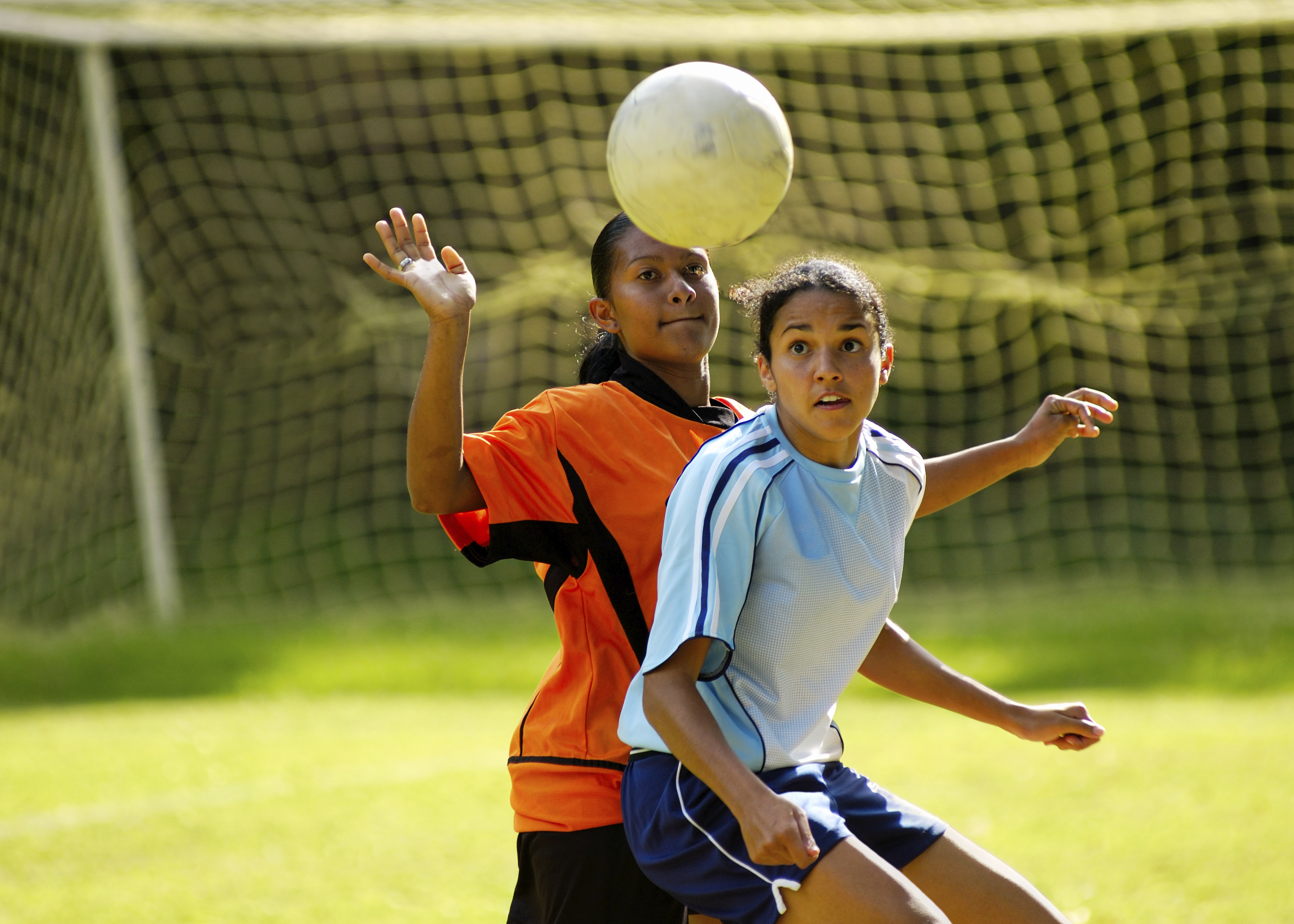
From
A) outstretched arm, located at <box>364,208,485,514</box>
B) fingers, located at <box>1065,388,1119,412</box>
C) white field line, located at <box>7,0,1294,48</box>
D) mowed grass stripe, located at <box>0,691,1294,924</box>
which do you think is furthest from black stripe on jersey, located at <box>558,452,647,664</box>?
white field line, located at <box>7,0,1294,48</box>

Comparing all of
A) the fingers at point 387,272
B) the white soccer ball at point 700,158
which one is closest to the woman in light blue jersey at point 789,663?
the white soccer ball at point 700,158

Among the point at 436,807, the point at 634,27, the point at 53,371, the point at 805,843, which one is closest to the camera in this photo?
the point at 805,843

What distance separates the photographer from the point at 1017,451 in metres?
2.40

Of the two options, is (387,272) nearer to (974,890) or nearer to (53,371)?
(974,890)

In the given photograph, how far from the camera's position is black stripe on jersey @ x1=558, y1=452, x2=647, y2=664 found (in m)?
2.23

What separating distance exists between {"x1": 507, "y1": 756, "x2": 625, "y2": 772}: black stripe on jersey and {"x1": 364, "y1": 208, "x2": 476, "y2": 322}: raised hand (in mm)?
739

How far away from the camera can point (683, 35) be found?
6.57 metres

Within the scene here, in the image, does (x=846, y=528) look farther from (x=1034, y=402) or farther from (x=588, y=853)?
(x=1034, y=402)

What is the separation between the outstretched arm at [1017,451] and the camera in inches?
93.4

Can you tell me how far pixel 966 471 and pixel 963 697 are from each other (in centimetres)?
42

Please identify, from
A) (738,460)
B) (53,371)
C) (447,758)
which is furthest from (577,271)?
(738,460)

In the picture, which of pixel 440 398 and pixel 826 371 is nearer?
pixel 826 371

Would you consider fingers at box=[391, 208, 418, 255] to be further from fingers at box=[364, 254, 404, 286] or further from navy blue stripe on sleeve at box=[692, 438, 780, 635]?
navy blue stripe on sleeve at box=[692, 438, 780, 635]

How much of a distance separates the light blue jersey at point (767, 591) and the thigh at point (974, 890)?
0.23 metres
